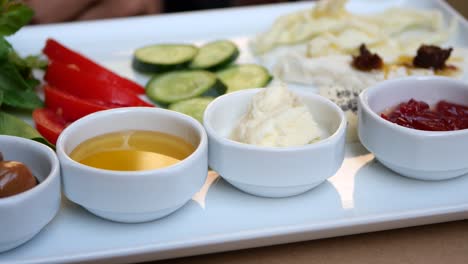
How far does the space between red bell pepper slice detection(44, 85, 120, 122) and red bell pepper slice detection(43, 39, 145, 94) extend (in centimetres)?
21

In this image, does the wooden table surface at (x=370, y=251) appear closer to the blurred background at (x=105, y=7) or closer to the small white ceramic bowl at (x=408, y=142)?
the small white ceramic bowl at (x=408, y=142)

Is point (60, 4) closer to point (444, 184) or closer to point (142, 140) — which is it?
point (142, 140)

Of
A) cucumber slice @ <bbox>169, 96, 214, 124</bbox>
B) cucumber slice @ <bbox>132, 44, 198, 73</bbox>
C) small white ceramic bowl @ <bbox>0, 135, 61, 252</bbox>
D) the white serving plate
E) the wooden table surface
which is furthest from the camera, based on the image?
cucumber slice @ <bbox>132, 44, 198, 73</bbox>

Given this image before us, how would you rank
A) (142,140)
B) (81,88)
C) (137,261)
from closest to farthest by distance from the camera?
(137,261) → (142,140) → (81,88)

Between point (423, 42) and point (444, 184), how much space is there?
158 cm

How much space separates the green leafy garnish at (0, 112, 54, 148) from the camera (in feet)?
9.10

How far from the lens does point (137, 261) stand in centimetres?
209

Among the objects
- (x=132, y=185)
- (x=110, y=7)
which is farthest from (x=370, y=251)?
(x=110, y=7)

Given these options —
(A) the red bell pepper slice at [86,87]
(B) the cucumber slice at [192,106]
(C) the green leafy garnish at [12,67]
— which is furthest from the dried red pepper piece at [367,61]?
(C) the green leafy garnish at [12,67]

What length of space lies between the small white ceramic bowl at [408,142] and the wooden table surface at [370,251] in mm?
243

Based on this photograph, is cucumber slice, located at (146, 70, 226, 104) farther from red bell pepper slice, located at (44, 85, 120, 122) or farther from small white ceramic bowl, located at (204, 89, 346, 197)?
small white ceramic bowl, located at (204, 89, 346, 197)

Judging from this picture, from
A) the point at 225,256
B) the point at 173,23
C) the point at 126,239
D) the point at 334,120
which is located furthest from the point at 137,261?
the point at 173,23

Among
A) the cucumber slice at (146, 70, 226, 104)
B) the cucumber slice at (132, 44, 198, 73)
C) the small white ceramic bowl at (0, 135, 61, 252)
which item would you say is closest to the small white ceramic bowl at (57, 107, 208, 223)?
the small white ceramic bowl at (0, 135, 61, 252)

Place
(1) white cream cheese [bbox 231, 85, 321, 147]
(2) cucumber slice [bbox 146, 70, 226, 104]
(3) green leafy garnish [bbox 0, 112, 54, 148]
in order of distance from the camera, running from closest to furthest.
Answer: (1) white cream cheese [bbox 231, 85, 321, 147] → (3) green leafy garnish [bbox 0, 112, 54, 148] → (2) cucumber slice [bbox 146, 70, 226, 104]
